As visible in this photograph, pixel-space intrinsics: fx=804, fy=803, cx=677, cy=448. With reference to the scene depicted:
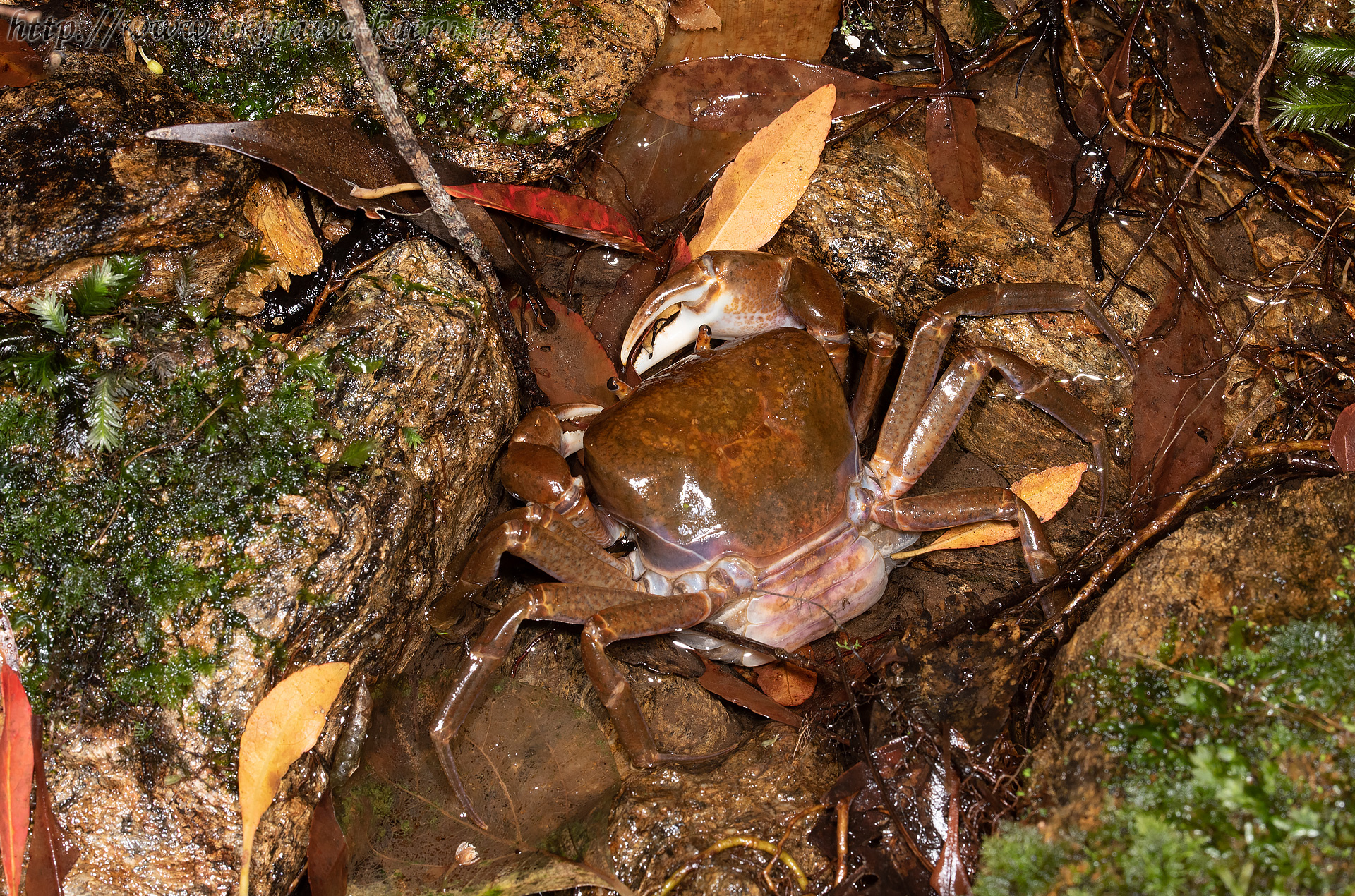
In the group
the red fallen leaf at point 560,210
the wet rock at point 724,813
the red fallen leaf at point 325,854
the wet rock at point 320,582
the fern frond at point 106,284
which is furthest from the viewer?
the red fallen leaf at point 560,210

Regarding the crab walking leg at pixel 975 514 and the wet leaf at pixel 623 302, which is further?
the wet leaf at pixel 623 302

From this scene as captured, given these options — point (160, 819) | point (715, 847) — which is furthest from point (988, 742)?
point (160, 819)

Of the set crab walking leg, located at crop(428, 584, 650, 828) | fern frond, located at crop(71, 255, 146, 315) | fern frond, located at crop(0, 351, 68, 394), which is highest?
fern frond, located at crop(71, 255, 146, 315)

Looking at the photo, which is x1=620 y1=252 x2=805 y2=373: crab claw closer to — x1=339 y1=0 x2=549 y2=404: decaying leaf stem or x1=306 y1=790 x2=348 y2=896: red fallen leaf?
x1=339 y1=0 x2=549 y2=404: decaying leaf stem

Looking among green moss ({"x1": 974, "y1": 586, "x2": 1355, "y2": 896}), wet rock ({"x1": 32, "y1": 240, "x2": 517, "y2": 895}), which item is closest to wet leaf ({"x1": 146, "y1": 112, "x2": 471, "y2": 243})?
wet rock ({"x1": 32, "y1": 240, "x2": 517, "y2": 895})

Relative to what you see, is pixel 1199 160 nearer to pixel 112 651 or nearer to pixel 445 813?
pixel 445 813

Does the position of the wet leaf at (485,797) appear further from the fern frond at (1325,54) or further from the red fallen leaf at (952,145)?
the fern frond at (1325,54)

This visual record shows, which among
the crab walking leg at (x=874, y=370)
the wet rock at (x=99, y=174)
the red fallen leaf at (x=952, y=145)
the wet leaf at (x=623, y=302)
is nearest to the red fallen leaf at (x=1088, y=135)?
the red fallen leaf at (x=952, y=145)
